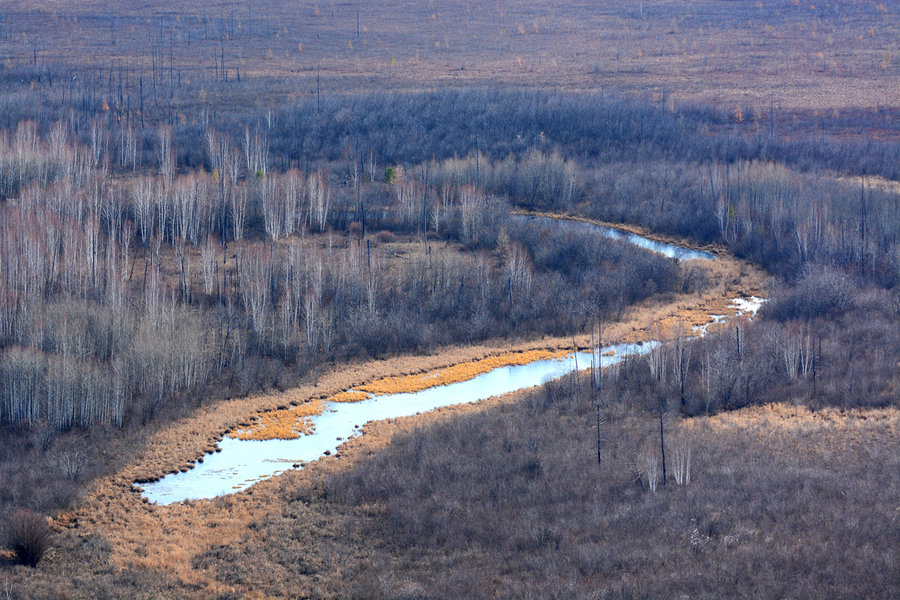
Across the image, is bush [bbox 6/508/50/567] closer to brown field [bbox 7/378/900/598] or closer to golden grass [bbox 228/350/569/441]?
brown field [bbox 7/378/900/598]

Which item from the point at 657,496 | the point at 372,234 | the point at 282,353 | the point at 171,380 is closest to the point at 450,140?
the point at 372,234

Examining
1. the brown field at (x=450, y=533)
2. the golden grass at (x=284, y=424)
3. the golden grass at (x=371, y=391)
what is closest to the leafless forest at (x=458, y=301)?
the brown field at (x=450, y=533)

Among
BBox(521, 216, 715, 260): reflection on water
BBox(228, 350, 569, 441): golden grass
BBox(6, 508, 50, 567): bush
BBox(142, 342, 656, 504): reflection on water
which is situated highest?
BBox(521, 216, 715, 260): reflection on water

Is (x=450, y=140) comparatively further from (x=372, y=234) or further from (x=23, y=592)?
(x=23, y=592)

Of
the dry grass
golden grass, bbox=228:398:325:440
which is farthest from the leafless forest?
golden grass, bbox=228:398:325:440

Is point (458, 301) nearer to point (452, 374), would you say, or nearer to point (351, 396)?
point (452, 374)

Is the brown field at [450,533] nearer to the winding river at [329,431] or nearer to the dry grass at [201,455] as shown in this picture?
the dry grass at [201,455]
